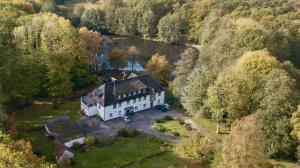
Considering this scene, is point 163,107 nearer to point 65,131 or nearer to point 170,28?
point 65,131

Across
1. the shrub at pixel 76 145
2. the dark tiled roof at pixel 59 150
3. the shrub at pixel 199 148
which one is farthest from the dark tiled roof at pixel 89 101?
the shrub at pixel 199 148

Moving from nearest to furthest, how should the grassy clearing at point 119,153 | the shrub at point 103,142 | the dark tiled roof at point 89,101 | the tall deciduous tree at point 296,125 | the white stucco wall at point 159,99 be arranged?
the tall deciduous tree at point 296,125
the grassy clearing at point 119,153
the shrub at point 103,142
the dark tiled roof at point 89,101
the white stucco wall at point 159,99

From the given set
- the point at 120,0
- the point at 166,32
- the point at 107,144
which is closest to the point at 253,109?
the point at 107,144

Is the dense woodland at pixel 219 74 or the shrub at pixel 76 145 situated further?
the shrub at pixel 76 145

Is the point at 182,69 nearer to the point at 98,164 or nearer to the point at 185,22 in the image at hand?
the point at 98,164

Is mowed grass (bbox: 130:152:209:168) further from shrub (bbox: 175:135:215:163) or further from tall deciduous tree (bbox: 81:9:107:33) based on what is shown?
tall deciduous tree (bbox: 81:9:107:33)

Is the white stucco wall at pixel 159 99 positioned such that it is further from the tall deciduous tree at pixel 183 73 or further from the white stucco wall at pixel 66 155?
the white stucco wall at pixel 66 155

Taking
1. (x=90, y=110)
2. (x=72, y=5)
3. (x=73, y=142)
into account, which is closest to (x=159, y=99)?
(x=90, y=110)
